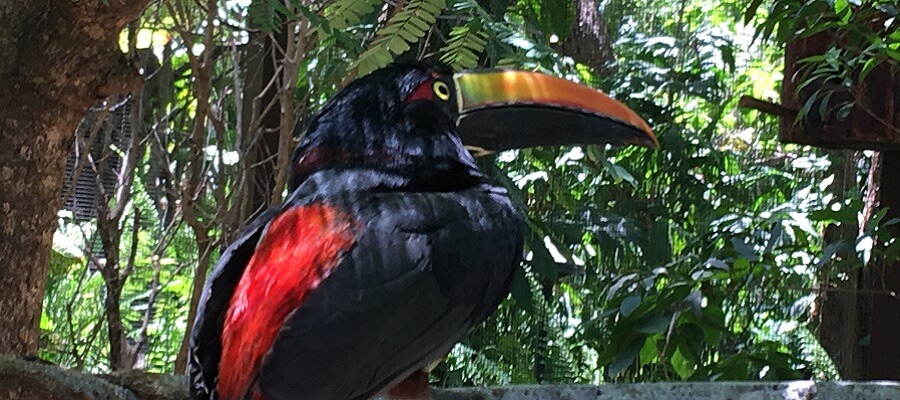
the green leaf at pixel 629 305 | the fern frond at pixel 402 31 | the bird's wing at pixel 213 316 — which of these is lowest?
the green leaf at pixel 629 305

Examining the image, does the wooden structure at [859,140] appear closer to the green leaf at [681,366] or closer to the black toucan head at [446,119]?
the green leaf at [681,366]

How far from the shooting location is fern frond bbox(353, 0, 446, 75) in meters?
0.90

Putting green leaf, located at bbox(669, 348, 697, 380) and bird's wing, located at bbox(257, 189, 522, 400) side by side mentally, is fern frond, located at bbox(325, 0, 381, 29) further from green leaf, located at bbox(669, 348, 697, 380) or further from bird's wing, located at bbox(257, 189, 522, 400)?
green leaf, located at bbox(669, 348, 697, 380)

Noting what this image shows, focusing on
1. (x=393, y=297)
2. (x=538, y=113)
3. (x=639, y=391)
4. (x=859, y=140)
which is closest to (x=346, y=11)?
(x=538, y=113)

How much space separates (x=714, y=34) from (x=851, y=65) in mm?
930

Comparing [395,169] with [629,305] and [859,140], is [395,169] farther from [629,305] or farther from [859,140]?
[859,140]

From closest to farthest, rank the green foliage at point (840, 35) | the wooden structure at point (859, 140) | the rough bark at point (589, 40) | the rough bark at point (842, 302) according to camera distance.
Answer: the green foliage at point (840, 35) < the wooden structure at point (859, 140) < the rough bark at point (842, 302) < the rough bark at point (589, 40)

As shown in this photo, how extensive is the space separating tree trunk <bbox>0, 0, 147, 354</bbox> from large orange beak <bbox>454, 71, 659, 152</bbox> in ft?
1.16

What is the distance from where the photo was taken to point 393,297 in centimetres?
70

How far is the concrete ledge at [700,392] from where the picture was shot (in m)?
1.06

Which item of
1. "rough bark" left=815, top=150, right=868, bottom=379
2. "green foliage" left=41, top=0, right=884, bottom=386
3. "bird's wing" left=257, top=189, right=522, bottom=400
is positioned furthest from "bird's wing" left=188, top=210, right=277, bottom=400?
"rough bark" left=815, top=150, right=868, bottom=379

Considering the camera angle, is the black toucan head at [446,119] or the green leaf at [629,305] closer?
the black toucan head at [446,119]

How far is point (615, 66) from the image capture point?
2.16 metres

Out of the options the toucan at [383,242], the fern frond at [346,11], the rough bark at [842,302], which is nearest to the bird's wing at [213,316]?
the toucan at [383,242]
